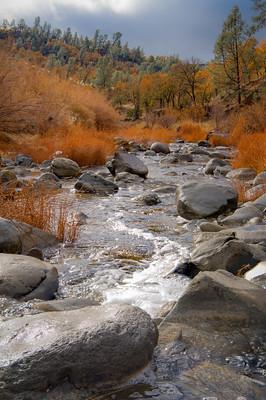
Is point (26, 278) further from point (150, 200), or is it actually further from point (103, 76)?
point (103, 76)

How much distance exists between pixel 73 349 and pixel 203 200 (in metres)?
5.83

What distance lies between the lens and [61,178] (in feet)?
42.0

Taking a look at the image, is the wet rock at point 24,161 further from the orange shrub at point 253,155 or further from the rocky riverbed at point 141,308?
the rocky riverbed at point 141,308

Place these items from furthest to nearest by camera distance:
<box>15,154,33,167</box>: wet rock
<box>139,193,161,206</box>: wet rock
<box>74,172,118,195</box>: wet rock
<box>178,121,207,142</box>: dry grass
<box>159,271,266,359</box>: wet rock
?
<box>178,121,207,142</box>: dry grass, <box>15,154,33,167</box>: wet rock, <box>74,172,118,195</box>: wet rock, <box>139,193,161,206</box>: wet rock, <box>159,271,266,359</box>: wet rock

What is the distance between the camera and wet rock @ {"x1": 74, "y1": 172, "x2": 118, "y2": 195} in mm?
10602

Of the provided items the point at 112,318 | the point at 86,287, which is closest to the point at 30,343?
the point at 112,318

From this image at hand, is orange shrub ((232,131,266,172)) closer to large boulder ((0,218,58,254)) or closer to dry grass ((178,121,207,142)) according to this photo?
large boulder ((0,218,58,254))

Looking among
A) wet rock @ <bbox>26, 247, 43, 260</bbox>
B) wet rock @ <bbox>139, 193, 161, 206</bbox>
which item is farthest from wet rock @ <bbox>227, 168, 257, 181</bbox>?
wet rock @ <bbox>26, 247, 43, 260</bbox>

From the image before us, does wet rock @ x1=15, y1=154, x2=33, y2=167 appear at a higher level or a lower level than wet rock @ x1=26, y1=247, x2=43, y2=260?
higher

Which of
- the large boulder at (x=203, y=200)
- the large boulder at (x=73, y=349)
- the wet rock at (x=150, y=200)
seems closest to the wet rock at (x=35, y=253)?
the large boulder at (x=73, y=349)

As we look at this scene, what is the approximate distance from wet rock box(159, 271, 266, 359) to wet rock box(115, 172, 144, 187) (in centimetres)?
841

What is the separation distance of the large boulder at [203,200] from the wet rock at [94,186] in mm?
2522

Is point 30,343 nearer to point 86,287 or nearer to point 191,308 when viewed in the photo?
point 191,308

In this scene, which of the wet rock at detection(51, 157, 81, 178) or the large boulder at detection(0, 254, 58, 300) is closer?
the large boulder at detection(0, 254, 58, 300)
